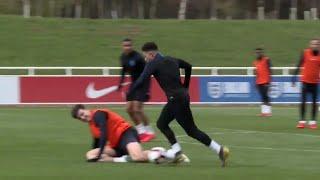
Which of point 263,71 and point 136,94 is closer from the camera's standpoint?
point 136,94

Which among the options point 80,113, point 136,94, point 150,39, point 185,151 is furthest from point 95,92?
point 150,39

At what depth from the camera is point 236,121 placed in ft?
71.3

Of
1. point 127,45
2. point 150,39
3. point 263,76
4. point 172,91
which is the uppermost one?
point 127,45

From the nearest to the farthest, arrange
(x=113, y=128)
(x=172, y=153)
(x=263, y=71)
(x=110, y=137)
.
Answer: (x=172, y=153), (x=113, y=128), (x=110, y=137), (x=263, y=71)

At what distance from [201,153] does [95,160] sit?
233 cm

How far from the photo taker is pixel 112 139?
1298cm

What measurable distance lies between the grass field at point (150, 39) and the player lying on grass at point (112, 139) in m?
31.0

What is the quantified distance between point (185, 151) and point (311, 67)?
5276 millimetres

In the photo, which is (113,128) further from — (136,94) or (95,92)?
(95,92)

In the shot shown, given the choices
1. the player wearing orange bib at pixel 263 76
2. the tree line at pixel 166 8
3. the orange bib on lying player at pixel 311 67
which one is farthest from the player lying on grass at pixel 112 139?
the tree line at pixel 166 8

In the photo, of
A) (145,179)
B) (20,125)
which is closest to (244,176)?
(145,179)

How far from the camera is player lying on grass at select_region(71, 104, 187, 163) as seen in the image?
12.6 m

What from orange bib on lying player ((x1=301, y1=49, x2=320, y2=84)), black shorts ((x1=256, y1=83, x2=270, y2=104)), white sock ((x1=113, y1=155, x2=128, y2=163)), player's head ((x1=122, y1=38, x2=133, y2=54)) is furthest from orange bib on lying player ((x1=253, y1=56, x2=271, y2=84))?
white sock ((x1=113, y1=155, x2=128, y2=163))

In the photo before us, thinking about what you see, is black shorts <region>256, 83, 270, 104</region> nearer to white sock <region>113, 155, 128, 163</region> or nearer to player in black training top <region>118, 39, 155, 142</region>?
player in black training top <region>118, 39, 155, 142</region>
